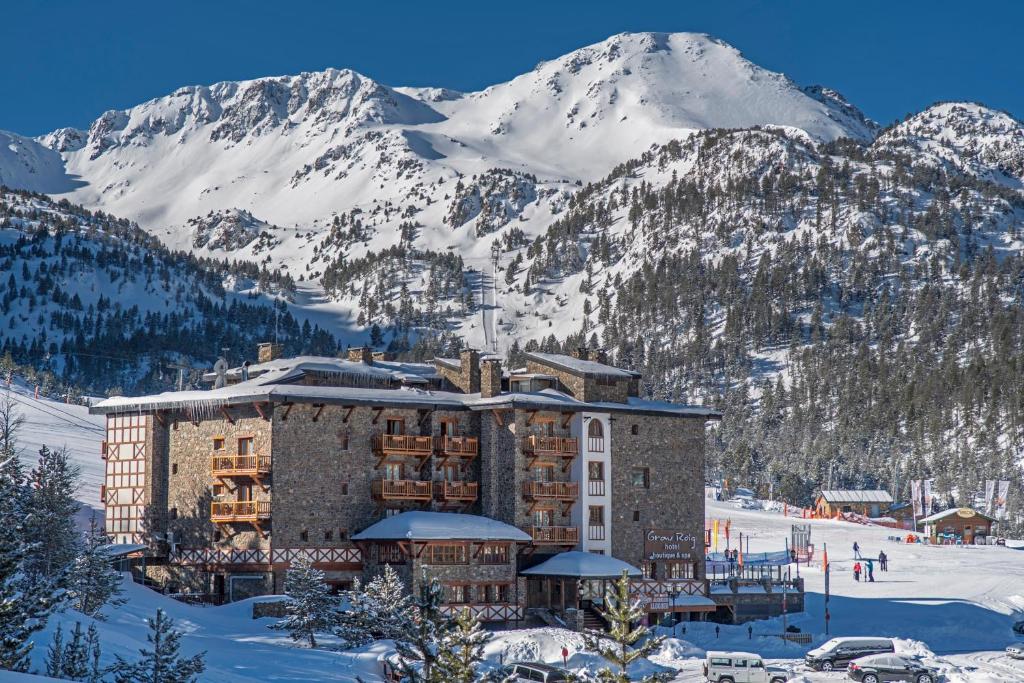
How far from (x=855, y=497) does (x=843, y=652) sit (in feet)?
351

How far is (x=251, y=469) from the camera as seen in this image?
77438mm

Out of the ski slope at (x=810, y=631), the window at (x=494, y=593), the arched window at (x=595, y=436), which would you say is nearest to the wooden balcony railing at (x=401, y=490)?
the window at (x=494, y=593)

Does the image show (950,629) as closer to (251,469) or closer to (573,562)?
(573,562)

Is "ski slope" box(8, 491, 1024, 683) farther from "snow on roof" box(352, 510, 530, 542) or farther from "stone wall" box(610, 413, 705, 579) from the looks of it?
"snow on roof" box(352, 510, 530, 542)

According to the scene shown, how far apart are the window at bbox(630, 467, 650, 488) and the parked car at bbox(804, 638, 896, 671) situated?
21396 mm

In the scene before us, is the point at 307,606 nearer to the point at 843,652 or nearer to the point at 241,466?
the point at 241,466

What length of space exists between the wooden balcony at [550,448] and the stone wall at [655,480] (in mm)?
2966

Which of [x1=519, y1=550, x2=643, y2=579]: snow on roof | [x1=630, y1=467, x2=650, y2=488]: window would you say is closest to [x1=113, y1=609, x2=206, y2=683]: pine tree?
[x1=519, y1=550, x2=643, y2=579]: snow on roof

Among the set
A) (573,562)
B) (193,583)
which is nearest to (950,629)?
(573,562)

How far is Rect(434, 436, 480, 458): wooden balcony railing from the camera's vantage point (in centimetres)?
8219

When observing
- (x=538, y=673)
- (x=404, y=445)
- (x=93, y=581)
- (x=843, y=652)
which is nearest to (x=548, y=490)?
(x=404, y=445)

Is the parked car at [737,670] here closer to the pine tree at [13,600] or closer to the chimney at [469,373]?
the pine tree at [13,600]

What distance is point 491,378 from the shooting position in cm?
8550

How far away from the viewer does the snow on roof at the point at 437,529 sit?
76562mm
